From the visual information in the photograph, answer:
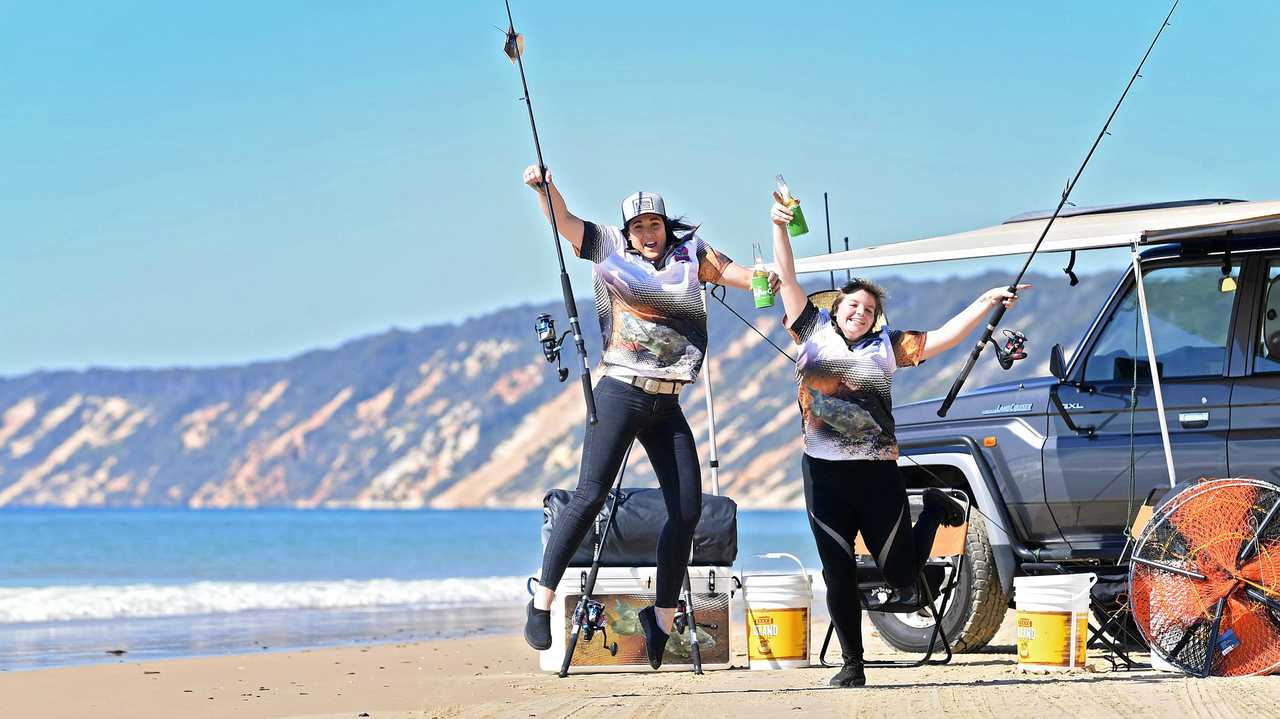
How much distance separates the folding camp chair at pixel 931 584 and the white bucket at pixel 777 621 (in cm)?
17

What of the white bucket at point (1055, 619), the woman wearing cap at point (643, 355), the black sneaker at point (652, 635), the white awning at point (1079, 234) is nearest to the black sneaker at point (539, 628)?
the woman wearing cap at point (643, 355)

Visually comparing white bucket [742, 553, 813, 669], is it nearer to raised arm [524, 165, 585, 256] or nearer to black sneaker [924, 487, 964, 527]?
black sneaker [924, 487, 964, 527]

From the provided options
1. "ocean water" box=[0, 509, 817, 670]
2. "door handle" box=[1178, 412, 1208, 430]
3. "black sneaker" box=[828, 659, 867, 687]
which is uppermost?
"door handle" box=[1178, 412, 1208, 430]

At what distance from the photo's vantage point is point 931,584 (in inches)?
317

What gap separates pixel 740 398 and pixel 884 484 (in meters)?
110

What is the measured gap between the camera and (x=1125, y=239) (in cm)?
702

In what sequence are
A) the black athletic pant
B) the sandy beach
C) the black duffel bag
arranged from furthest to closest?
the black duffel bag
the black athletic pant
the sandy beach

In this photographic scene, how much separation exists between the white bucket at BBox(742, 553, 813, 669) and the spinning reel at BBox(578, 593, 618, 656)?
63 cm

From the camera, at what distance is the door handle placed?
23.7 feet

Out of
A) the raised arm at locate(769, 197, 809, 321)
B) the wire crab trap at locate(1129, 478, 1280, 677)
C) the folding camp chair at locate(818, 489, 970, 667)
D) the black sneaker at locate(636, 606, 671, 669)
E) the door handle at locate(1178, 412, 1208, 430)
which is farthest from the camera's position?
the folding camp chair at locate(818, 489, 970, 667)

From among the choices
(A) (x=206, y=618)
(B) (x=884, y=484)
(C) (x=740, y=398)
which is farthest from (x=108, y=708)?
(C) (x=740, y=398)

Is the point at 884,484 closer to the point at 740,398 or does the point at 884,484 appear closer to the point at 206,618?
the point at 206,618

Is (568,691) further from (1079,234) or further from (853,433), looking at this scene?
(1079,234)

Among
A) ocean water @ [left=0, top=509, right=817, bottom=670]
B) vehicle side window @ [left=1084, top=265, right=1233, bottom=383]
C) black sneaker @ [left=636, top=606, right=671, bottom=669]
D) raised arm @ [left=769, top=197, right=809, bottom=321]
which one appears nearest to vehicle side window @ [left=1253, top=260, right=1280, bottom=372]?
vehicle side window @ [left=1084, top=265, right=1233, bottom=383]
